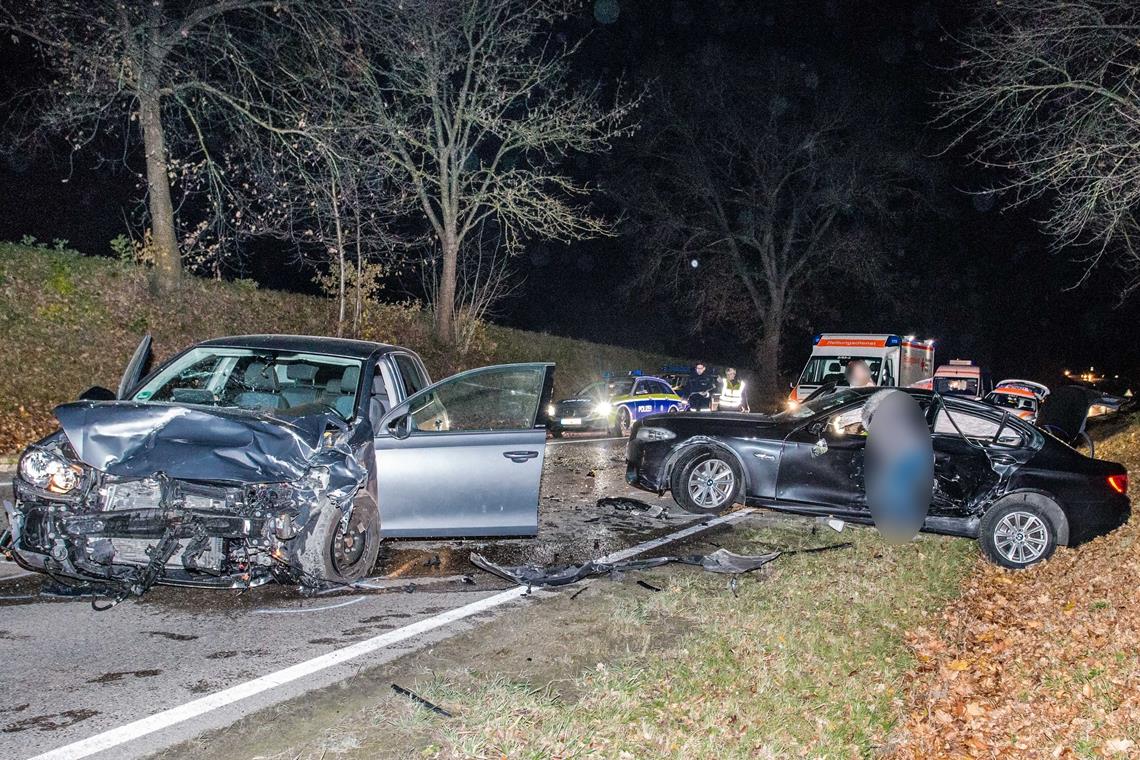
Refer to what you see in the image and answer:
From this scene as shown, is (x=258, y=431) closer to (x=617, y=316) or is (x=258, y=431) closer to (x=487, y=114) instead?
(x=487, y=114)

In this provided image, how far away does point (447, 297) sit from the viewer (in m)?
23.9

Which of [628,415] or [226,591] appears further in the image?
[628,415]

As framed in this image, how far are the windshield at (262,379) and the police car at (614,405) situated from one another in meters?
12.3

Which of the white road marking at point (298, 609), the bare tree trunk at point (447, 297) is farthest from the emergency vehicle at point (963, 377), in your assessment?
the white road marking at point (298, 609)

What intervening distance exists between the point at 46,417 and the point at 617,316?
2912cm

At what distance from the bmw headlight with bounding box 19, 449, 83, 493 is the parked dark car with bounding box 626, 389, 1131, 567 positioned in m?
6.24

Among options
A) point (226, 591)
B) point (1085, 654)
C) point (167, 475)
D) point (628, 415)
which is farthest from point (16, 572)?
point (628, 415)

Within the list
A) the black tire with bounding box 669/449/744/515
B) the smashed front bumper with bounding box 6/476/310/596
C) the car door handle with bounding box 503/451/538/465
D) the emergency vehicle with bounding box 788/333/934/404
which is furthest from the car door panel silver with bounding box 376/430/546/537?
the emergency vehicle with bounding box 788/333/934/404

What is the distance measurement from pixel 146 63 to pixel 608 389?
39.5ft

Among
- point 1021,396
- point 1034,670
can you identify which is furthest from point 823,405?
point 1021,396

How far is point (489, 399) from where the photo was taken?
745 centimetres

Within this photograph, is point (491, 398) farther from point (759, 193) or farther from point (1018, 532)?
point (759, 193)

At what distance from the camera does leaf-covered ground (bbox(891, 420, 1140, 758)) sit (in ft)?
14.8

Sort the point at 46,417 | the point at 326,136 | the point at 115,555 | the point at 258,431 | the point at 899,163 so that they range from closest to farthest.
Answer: the point at 115,555 → the point at 258,431 → the point at 46,417 → the point at 326,136 → the point at 899,163
